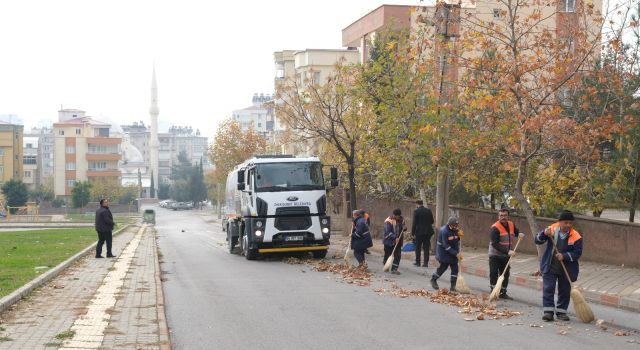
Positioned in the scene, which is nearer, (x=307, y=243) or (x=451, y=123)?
(x=451, y=123)

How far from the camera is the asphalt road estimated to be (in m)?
9.33

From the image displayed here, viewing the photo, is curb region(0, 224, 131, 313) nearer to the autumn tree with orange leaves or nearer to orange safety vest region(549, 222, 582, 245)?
orange safety vest region(549, 222, 582, 245)

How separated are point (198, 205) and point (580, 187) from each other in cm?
12283

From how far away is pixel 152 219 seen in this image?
238 ft

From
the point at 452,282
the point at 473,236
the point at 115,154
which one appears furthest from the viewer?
the point at 115,154

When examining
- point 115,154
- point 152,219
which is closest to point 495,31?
point 152,219

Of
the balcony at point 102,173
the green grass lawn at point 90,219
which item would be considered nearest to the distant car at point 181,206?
the balcony at point 102,173

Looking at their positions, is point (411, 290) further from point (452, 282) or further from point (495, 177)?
point (495, 177)

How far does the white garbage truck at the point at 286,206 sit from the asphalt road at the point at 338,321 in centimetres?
565

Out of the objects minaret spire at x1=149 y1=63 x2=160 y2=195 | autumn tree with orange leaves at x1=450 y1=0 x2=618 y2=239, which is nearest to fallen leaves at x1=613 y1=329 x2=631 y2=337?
autumn tree with orange leaves at x1=450 y1=0 x2=618 y2=239

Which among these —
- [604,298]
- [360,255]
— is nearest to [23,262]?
[360,255]

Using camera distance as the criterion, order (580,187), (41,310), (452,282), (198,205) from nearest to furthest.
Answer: (41,310) < (452,282) < (580,187) < (198,205)

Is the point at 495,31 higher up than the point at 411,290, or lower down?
higher up

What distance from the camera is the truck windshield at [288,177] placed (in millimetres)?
23031
